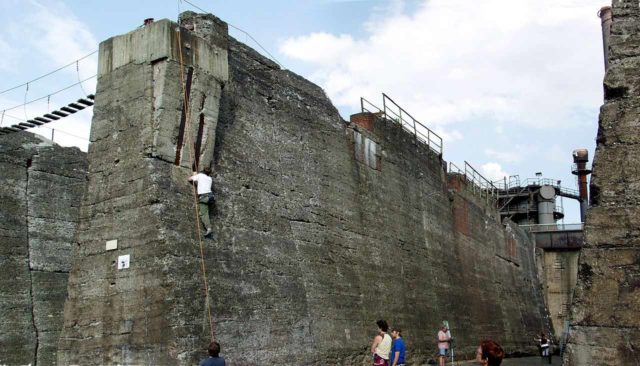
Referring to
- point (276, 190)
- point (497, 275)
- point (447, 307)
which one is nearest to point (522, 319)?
point (497, 275)

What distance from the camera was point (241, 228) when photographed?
10711 mm

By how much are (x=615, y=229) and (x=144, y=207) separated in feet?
19.6

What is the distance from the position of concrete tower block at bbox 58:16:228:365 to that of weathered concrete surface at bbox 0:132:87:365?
250 cm

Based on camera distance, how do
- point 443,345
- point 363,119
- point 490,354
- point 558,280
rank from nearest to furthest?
point 490,354
point 443,345
point 363,119
point 558,280

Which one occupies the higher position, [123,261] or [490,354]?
[123,261]

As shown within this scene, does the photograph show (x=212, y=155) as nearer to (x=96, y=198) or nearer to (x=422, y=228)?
(x=96, y=198)

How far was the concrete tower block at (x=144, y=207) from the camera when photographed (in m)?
9.00

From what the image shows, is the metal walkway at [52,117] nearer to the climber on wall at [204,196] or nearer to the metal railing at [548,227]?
the climber on wall at [204,196]

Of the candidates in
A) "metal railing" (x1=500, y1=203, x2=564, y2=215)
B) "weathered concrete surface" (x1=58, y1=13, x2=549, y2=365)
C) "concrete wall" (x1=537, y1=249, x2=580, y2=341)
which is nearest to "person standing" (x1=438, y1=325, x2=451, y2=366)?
"weathered concrete surface" (x1=58, y1=13, x2=549, y2=365)

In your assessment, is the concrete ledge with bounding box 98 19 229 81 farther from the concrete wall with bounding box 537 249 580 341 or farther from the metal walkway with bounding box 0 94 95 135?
the concrete wall with bounding box 537 249 580 341

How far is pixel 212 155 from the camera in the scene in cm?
1046

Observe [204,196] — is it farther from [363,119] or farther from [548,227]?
[548,227]

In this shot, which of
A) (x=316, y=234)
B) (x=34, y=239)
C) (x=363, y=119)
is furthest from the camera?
(x=363, y=119)

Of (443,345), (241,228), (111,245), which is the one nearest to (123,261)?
(111,245)
